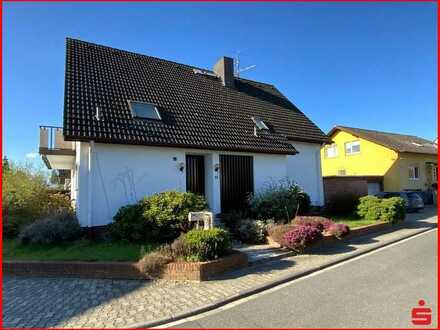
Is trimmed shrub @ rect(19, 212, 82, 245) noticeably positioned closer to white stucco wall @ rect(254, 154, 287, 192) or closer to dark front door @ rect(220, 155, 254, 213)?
dark front door @ rect(220, 155, 254, 213)

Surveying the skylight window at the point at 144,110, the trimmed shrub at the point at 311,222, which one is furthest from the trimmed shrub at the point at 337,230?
the skylight window at the point at 144,110

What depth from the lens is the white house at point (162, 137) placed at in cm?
1062

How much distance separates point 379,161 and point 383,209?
615 inches

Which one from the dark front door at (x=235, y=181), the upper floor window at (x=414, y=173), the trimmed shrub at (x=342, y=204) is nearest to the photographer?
the dark front door at (x=235, y=181)

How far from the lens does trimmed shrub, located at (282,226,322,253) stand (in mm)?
9281

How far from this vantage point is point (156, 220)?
365 inches

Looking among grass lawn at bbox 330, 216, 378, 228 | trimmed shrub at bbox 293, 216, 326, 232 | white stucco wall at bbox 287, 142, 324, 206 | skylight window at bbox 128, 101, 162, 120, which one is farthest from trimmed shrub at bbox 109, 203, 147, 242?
white stucco wall at bbox 287, 142, 324, 206

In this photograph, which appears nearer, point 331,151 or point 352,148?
point 352,148

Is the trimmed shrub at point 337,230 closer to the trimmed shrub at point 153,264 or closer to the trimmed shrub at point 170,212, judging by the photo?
the trimmed shrub at point 170,212

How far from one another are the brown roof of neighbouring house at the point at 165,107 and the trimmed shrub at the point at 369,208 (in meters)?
3.99

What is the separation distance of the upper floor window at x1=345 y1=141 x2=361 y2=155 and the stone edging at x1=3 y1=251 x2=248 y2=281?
25351 mm

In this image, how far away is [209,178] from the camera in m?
12.9

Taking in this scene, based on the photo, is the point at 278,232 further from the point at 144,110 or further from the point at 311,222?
the point at 144,110

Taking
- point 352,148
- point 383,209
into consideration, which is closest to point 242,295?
point 383,209
